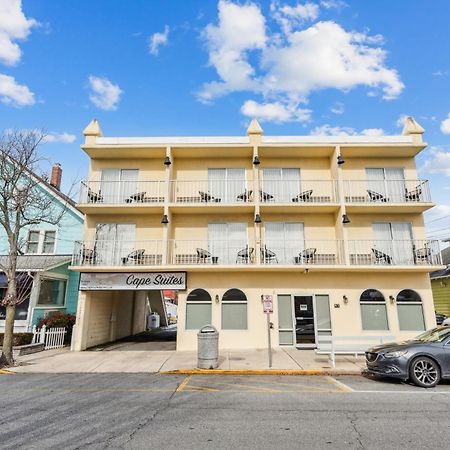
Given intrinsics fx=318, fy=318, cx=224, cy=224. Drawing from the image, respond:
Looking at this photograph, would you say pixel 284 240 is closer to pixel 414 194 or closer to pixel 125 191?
pixel 414 194

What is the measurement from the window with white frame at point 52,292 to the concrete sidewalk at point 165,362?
358 cm

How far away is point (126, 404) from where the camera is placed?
22.7ft

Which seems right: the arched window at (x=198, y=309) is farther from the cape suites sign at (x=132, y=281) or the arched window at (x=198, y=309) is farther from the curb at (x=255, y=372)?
the curb at (x=255, y=372)

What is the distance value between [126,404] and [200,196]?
11128 millimetres

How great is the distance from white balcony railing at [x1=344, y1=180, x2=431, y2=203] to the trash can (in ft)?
59.8

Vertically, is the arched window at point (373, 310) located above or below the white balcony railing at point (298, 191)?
below

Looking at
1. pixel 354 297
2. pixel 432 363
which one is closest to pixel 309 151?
pixel 354 297

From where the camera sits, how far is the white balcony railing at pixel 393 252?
50.6 ft

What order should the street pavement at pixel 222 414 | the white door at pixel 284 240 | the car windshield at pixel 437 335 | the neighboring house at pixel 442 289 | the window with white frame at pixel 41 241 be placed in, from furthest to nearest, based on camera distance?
1. the neighboring house at pixel 442 289
2. the window with white frame at pixel 41 241
3. the white door at pixel 284 240
4. the car windshield at pixel 437 335
5. the street pavement at pixel 222 414

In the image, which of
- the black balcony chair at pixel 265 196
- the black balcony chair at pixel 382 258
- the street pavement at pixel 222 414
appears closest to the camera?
the street pavement at pixel 222 414

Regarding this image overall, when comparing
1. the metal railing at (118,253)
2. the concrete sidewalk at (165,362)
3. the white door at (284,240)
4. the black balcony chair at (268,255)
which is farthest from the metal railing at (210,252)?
the concrete sidewalk at (165,362)

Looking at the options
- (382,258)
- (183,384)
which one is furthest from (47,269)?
(382,258)

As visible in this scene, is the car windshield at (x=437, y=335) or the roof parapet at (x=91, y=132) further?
the roof parapet at (x=91, y=132)

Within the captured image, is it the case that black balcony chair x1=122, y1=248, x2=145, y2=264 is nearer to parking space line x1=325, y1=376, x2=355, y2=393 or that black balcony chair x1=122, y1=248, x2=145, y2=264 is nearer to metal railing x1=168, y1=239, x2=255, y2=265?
metal railing x1=168, y1=239, x2=255, y2=265
